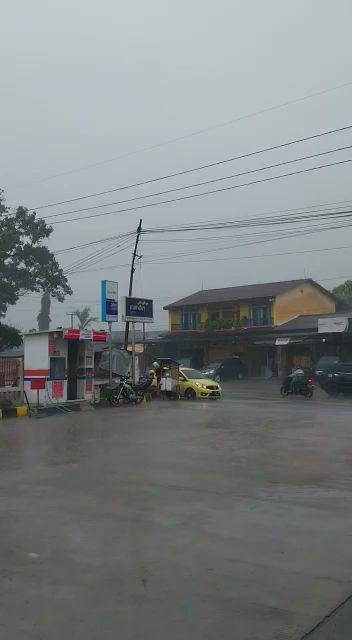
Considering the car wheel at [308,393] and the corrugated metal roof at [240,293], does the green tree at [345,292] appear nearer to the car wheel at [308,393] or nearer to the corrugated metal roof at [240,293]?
the corrugated metal roof at [240,293]

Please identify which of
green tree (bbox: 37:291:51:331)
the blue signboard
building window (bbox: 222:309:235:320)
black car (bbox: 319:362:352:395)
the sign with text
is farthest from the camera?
green tree (bbox: 37:291:51:331)

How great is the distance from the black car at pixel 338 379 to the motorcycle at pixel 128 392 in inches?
386

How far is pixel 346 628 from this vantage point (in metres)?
4.05

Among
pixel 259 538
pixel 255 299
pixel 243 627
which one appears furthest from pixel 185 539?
pixel 255 299

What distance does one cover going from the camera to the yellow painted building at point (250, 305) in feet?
165

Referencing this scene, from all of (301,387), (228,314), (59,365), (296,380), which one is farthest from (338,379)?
(228,314)

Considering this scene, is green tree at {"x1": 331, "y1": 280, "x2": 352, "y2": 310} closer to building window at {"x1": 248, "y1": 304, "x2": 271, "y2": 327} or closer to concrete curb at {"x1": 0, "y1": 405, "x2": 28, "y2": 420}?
building window at {"x1": 248, "y1": 304, "x2": 271, "y2": 327}

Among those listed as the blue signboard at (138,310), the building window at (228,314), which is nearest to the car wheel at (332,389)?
the blue signboard at (138,310)

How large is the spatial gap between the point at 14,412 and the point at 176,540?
14.6 meters

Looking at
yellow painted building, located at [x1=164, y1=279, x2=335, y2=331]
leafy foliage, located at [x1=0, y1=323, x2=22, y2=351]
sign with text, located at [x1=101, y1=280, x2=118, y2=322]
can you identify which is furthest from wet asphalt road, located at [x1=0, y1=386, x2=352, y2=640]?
yellow painted building, located at [x1=164, y1=279, x2=335, y2=331]

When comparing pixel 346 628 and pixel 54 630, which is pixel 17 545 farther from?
pixel 346 628

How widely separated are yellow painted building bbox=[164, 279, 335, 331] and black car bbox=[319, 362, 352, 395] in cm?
1977

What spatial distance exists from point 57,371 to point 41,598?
17901mm

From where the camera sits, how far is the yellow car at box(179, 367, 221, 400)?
25859mm
